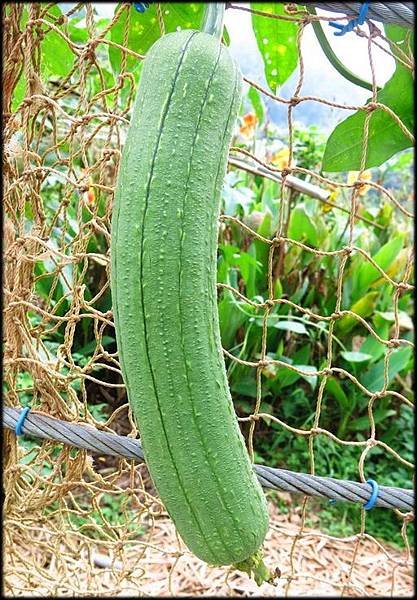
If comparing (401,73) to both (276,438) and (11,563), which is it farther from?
(276,438)

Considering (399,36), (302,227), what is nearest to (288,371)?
(302,227)

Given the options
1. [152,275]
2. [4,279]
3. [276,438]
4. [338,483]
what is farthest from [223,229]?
[152,275]

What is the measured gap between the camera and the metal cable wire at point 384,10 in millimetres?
514

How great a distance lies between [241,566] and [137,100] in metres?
0.40

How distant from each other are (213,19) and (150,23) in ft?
0.80

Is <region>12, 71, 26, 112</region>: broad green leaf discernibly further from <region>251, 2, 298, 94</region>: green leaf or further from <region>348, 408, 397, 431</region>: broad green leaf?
Answer: <region>348, 408, 397, 431</region>: broad green leaf

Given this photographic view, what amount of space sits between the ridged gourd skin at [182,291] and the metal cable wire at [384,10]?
0.10 metres

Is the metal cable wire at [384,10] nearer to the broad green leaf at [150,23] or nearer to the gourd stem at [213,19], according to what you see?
the gourd stem at [213,19]

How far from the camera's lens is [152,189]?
0.51 metres

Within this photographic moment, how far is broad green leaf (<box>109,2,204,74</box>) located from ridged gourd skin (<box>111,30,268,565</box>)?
0.76ft

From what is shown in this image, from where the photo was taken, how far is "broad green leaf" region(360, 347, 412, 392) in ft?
5.95

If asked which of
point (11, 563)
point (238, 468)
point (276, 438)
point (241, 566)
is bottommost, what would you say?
point (276, 438)

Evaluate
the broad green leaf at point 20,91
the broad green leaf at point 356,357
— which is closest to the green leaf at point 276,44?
the broad green leaf at point 20,91

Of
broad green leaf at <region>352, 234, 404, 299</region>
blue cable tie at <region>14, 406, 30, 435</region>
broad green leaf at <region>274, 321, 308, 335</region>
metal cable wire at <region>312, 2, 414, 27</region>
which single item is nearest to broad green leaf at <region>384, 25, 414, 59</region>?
metal cable wire at <region>312, 2, 414, 27</region>
